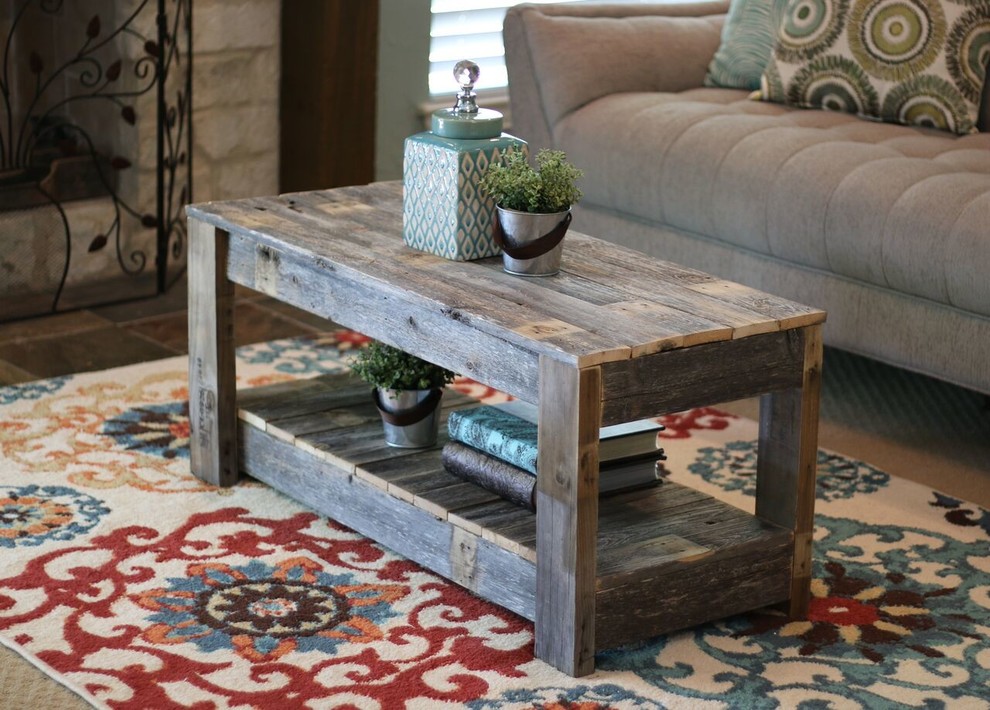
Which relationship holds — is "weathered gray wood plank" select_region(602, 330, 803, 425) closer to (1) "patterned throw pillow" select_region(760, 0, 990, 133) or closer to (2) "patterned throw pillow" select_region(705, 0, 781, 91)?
(1) "patterned throw pillow" select_region(760, 0, 990, 133)

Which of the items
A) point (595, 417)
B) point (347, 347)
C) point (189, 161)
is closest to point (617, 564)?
point (595, 417)

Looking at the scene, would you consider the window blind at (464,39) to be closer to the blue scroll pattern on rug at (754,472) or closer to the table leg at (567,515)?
the blue scroll pattern on rug at (754,472)

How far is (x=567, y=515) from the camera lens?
1.71 meters

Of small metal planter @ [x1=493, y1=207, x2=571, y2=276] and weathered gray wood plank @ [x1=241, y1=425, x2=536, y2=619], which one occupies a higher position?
small metal planter @ [x1=493, y1=207, x2=571, y2=276]

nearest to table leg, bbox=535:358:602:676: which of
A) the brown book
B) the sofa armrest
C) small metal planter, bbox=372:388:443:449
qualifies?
the brown book

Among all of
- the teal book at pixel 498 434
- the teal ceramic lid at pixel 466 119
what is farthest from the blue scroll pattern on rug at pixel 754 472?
the teal ceramic lid at pixel 466 119

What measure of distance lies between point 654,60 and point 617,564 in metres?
1.76

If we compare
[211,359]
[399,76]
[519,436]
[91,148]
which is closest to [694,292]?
[519,436]

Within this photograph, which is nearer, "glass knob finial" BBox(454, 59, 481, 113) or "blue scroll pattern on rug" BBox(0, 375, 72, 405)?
"glass knob finial" BBox(454, 59, 481, 113)

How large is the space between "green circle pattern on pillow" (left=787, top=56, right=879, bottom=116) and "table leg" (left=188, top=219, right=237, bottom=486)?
1.47 m

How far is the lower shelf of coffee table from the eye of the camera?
5.98 ft

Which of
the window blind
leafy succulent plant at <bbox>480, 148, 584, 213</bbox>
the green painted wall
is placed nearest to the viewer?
leafy succulent plant at <bbox>480, 148, 584, 213</bbox>

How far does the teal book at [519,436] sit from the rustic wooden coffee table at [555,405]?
0.06m

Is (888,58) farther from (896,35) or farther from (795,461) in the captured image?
(795,461)
